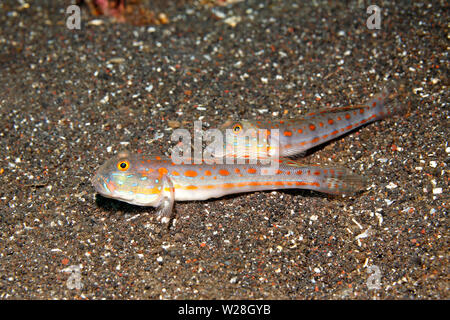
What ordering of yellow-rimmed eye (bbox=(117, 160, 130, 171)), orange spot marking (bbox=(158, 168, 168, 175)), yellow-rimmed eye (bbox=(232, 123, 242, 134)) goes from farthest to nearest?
yellow-rimmed eye (bbox=(232, 123, 242, 134)) → orange spot marking (bbox=(158, 168, 168, 175)) → yellow-rimmed eye (bbox=(117, 160, 130, 171))

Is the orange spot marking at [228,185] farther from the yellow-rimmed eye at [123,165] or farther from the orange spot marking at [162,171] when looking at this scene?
the yellow-rimmed eye at [123,165]

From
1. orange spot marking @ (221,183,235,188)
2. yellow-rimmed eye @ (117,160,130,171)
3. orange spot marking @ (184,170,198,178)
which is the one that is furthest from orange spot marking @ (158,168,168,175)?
orange spot marking @ (221,183,235,188)

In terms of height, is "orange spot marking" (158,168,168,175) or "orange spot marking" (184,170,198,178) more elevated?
"orange spot marking" (158,168,168,175)

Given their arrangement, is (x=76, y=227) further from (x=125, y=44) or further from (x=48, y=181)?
(x=125, y=44)

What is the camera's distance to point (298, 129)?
196 inches

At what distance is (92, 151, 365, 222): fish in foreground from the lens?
A: 4223 millimetres

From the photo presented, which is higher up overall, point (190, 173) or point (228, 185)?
point (190, 173)

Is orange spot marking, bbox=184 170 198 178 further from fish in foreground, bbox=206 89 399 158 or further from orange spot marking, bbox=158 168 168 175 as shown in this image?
fish in foreground, bbox=206 89 399 158

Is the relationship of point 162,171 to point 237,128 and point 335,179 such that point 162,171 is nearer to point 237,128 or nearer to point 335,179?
point 237,128

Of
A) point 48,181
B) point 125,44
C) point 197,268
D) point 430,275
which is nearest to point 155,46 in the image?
point 125,44

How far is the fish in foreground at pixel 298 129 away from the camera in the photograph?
16.1 ft

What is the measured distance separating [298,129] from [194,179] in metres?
1.62

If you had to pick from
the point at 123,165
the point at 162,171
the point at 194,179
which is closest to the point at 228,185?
the point at 194,179

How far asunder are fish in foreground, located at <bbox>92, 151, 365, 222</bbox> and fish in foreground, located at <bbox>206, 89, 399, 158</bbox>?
1.44 ft
